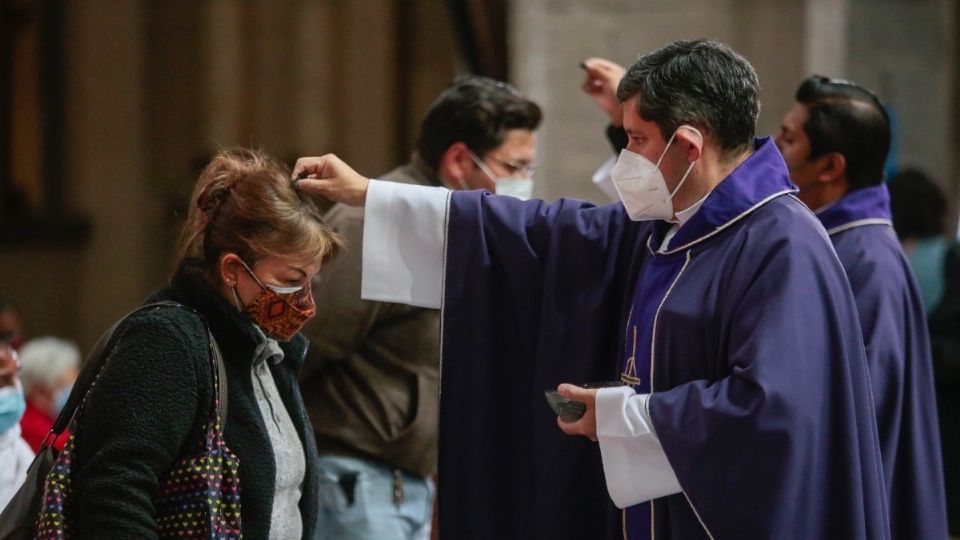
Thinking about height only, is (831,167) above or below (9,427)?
above

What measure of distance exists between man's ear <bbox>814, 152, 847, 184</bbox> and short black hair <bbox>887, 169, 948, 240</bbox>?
1.70 meters

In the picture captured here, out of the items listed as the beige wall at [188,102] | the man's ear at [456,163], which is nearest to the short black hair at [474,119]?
the man's ear at [456,163]

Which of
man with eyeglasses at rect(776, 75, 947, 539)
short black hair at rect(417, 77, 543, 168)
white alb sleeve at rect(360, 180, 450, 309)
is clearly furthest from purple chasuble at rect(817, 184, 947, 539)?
white alb sleeve at rect(360, 180, 450, 309)

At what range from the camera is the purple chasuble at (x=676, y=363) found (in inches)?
101

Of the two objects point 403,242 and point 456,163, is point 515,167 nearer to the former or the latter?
point 456,163

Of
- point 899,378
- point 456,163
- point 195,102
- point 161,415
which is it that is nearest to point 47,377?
point 456,163

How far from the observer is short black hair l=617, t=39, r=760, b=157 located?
8.87 feet

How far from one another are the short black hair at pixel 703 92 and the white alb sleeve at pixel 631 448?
522 millimetres

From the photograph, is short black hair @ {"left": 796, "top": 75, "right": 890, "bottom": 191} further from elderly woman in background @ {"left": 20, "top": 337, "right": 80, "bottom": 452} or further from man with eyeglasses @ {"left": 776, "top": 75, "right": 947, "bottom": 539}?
elderly woman in background @ {"left": 20, "top": 337, "right": 80, "bottom": 452}

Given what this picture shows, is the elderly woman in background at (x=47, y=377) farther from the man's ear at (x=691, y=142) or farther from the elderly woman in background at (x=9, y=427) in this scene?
the man's ear at (x=691, y=142)

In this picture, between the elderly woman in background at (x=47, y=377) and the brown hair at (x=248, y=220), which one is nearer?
the brown hair at (x=248, y=220)

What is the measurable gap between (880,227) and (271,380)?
63.7 inches

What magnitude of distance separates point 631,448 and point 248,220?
2.71 feet

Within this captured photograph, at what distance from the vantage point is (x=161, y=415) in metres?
2.39
